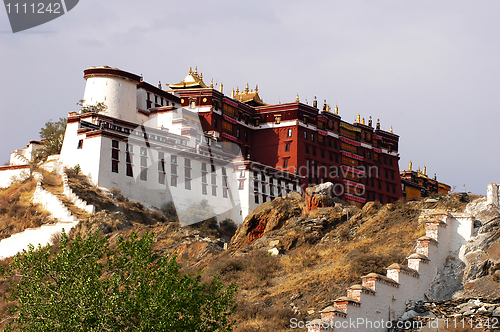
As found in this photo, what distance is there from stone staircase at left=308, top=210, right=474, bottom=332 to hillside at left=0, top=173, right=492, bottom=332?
1627mm

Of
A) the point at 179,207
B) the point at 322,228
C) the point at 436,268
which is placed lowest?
the point at 436,268

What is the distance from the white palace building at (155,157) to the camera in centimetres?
6931

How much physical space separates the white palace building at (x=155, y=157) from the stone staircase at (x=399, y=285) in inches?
1637

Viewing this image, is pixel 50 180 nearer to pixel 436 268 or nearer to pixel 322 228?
pixel 322 228

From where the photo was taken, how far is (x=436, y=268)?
1136 inches

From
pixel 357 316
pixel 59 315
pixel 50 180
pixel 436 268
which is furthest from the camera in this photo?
pixel 50 180

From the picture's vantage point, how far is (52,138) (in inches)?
3115

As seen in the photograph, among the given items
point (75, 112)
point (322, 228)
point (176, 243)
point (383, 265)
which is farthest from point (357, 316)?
point (75, 112)

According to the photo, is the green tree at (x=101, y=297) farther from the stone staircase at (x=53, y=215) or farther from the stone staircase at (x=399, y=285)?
the stone staircase at (x=53, y=215)

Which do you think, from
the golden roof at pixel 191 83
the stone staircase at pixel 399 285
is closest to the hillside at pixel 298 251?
the stone staircase at pixel 399 285

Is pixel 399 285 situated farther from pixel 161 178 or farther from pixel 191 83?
pixel 191 83

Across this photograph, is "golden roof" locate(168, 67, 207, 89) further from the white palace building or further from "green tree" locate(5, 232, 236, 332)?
"green tree" locate(5, 232, 236, 332)

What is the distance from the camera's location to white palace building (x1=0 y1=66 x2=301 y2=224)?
2729 inches

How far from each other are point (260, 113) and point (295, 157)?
8297 mm
